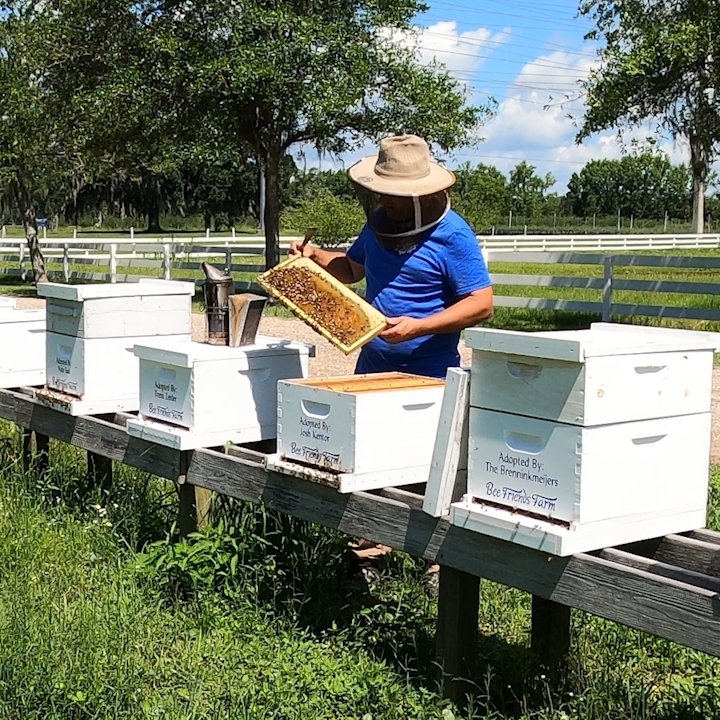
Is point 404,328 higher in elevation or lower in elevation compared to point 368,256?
lower

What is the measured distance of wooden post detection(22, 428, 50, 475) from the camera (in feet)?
23.5

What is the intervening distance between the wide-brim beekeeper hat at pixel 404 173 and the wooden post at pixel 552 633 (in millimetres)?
1825

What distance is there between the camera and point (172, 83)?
21.1 meters

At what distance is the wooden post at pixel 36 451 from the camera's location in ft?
23.5

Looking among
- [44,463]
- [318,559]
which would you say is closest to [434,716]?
[318,559]

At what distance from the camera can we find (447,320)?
476 cm

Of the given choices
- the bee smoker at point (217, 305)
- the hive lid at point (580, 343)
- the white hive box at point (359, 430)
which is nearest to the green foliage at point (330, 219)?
the bee smoker at point (217, 305)

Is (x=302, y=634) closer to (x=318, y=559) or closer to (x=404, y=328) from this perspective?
Result: (x=318, y=559)

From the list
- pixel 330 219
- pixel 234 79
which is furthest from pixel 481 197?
pixel 234 79

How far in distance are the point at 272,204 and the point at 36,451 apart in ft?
54.6

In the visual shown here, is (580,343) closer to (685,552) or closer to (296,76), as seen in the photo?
(685,552)

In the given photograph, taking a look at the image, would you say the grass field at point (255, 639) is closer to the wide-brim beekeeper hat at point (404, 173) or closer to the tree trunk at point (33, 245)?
the wide-brim beekeeper hat at point (404, 173)

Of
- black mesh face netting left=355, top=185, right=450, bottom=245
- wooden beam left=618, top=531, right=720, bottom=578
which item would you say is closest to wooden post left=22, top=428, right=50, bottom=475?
black mesh face netting left=355, top=185, right=450, bottom=245

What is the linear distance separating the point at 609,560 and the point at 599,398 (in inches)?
22.6
